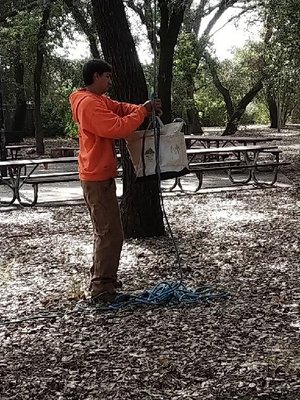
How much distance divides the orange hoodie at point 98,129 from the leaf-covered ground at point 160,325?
3.26 ft

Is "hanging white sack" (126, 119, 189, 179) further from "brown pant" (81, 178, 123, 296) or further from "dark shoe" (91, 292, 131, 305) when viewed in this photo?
"dark shoe" (91, 292, 131, 305)

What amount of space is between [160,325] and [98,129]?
1.34 meters

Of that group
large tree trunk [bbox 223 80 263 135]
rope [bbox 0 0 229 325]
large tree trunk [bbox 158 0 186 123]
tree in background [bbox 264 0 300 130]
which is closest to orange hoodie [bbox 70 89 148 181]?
rope [bbox 0 0 229 325]

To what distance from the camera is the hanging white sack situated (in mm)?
4934

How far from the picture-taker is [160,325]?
429 cm

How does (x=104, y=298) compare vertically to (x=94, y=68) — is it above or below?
below

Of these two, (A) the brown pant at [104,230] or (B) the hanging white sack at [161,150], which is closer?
(A) the brown pant at [104,230]

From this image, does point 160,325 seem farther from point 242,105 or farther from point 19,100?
point 19,100

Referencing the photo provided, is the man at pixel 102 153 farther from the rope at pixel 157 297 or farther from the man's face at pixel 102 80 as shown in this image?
the rope at pixel 157 297

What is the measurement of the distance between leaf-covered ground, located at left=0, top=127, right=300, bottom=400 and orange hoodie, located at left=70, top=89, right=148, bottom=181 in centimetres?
99

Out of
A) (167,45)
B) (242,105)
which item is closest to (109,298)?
(167,45)

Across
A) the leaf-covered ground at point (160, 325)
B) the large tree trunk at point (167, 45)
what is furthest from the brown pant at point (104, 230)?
the large tree trunk at point (167, 45)

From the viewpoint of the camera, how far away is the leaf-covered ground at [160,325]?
11.1ft

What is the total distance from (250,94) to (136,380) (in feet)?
61.0
